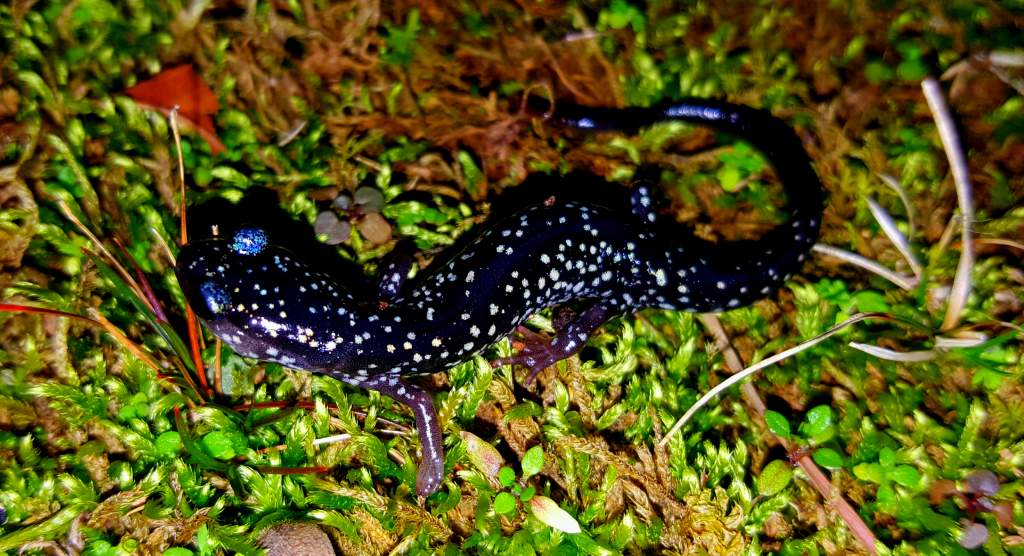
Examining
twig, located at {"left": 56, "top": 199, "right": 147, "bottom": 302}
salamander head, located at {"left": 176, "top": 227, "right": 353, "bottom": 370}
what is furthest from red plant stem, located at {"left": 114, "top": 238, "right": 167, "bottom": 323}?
salamander head, located at {"left": 176, "top": 227, "right": 353, "bottom": 370}

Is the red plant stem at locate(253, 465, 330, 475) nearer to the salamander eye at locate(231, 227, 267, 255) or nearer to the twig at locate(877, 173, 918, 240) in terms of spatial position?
the salamander eye at locate(231, 227, 267, 255)

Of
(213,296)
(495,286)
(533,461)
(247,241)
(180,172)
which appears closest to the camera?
(213,296)

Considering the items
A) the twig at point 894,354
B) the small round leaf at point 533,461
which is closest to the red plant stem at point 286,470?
the small round leaf at point 533,461

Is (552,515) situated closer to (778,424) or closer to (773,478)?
(773,478)

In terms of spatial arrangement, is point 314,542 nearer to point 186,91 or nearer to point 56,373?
point 56,373

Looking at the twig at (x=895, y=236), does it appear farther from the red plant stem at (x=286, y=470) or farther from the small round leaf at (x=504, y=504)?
the red plant stem at (x=286, y=470)

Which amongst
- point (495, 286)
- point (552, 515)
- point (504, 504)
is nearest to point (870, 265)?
point (495, 286)
